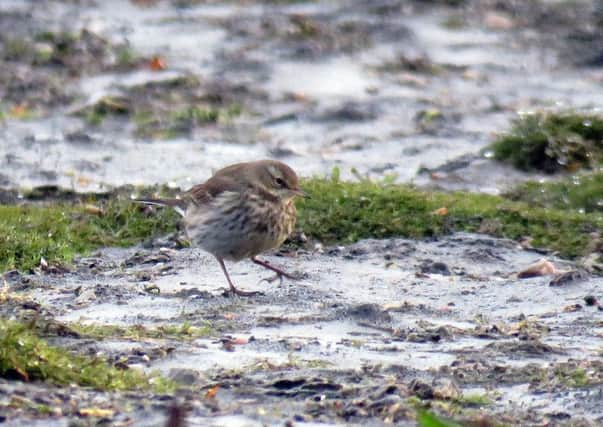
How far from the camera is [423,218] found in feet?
34.8

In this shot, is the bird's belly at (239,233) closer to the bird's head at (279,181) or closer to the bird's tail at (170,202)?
the bird's head at (279,181)

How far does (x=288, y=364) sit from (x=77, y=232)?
3.47 m

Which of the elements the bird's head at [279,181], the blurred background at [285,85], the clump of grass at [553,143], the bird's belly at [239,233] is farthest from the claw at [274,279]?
the clump of grass at [553,143]

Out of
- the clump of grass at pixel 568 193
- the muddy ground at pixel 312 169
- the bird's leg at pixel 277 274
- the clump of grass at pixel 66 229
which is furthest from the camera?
the clump of grass at pixel 568 193

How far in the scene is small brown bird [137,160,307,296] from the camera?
30.9 feet

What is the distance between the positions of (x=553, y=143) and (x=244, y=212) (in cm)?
381

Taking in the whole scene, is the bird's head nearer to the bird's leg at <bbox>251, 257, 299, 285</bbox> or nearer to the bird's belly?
the bird's belly

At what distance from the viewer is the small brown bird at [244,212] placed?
9.42m

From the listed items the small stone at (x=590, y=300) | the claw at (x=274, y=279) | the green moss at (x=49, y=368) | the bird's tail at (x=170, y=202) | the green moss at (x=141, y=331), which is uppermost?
the green moss at (x=49, y=368)

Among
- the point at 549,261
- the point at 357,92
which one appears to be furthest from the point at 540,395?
the point at 357,92

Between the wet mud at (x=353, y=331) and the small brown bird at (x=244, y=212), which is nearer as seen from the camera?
the wet mud at (x=353, y=331)

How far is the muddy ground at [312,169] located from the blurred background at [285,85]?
0.04m

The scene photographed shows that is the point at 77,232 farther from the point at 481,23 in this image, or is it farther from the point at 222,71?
the point at 481,23

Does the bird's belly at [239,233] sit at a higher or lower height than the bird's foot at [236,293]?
higher
